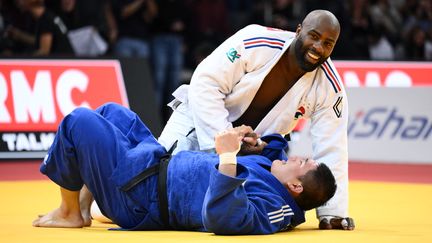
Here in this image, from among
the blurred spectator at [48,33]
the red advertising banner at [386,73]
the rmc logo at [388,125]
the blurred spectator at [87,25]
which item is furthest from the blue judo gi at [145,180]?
the blurred spectator at [87,25]

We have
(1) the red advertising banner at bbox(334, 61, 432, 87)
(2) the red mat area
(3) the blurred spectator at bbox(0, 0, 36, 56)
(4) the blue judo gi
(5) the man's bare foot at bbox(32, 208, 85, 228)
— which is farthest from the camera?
(3) the blurred spectator at bbox(0, 0, 36, 56)

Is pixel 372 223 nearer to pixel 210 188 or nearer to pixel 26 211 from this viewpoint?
pixel 210 188

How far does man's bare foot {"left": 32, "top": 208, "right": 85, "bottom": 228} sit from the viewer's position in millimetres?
5062

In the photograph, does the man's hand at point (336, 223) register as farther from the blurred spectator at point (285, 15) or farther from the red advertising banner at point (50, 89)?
the blurred spectator at point (285, 15)

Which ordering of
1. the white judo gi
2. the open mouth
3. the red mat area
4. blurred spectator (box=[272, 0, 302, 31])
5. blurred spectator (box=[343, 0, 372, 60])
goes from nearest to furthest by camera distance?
the open mouth → the white judo gi → the red mat area → blurred spectator (box=[272, 0, 302, 31]) → blurred spectator (box=[343, 0, 372, 60])

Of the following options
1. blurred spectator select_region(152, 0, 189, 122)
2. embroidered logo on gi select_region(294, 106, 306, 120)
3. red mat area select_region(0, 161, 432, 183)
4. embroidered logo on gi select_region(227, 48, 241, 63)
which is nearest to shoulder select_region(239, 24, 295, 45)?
embroidered logo on gi select_region(227, 48, 241, 63)

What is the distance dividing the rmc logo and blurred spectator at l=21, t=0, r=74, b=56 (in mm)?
3453

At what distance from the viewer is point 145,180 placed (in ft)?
16.0

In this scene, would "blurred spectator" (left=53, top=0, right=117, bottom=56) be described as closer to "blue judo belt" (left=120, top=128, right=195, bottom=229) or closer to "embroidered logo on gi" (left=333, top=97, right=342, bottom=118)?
"embroidered logo on gi" (left=333, top=97, right=342, bottom=118)

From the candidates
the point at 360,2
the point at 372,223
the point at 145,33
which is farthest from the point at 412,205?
the point at 360,2

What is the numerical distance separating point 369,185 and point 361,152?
55.9 inches

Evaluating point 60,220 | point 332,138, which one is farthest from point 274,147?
point 60,220

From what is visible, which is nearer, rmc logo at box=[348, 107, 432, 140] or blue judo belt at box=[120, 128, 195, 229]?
blue judo belt at box=[120, 128, 195, 229]

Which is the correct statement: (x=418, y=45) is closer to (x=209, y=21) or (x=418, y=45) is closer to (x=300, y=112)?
(x=209, y=21)
